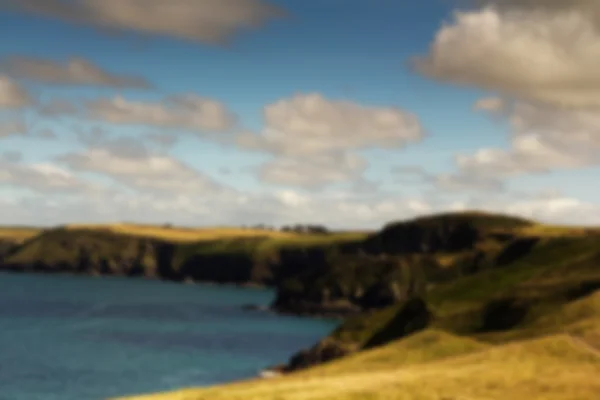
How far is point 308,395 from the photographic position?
64.1 m

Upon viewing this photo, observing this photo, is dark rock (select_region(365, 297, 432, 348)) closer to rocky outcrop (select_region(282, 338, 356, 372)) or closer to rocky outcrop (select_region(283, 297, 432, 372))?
rocky outcrop (select_region(283, 297, 432, 372))

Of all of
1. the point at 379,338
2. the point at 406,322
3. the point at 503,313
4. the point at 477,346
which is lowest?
the point at 379,338

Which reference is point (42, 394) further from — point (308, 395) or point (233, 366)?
point (308, 395)

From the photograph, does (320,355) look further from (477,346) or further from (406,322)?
(477,346)

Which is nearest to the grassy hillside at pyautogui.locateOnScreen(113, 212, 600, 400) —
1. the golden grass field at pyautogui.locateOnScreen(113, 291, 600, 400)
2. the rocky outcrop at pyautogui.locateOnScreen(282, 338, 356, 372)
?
the golden grass field at pyautogui.locateOnScreen(113, 291, 600, 400)

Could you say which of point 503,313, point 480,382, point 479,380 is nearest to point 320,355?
point 503,313

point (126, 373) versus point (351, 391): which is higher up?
point (351, 391)

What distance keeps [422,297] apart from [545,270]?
2883 cm

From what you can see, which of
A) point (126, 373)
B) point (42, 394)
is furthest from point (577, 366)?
point (126, 373)

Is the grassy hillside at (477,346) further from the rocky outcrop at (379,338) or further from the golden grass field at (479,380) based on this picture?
the rocky outcrop at (379,338)

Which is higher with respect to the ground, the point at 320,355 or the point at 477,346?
the point at 477,346

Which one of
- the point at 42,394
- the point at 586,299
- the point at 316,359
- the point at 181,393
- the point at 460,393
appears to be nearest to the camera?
the point at 460,393

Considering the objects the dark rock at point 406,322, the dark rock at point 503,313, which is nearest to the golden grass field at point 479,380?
the dark rock at point 503,313

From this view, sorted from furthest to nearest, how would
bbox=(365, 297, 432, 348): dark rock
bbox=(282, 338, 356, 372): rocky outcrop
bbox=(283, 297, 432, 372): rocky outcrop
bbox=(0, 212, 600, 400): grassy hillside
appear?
bbox=(365, 297, 432, 348): dark rock
bbox=(283, 297, 432, 372): rocky outcrop
bbox=(282, 338, 356, 372): rocky outcrop
bbox=(0, 212, 600, 400): grassy hillside
